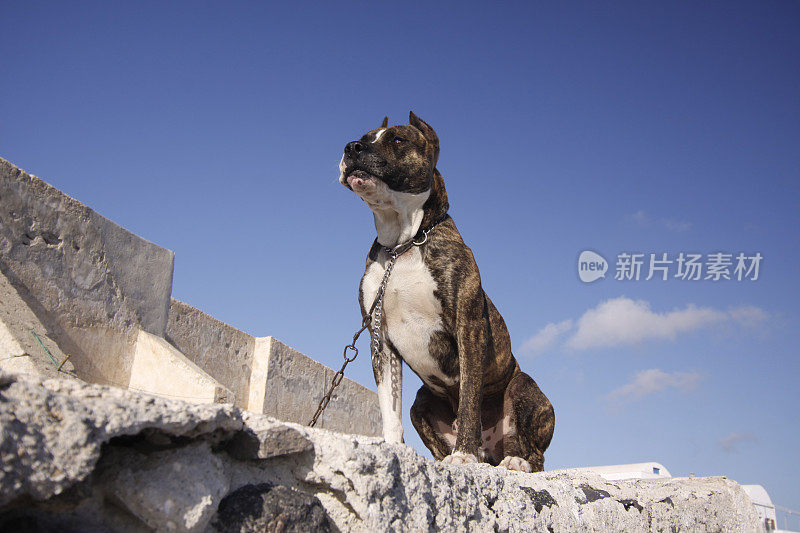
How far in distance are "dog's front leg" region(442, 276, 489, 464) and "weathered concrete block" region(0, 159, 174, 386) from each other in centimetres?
335

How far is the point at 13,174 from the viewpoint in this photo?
4.66m

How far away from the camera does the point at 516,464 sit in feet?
11.3

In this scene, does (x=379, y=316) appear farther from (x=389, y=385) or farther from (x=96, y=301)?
(x=96, y=301)

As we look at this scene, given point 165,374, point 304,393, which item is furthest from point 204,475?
point 304,393

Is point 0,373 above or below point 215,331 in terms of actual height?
below

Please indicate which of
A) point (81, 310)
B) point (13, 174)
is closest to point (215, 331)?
point (81, 310)

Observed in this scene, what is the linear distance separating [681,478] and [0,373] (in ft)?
12.1

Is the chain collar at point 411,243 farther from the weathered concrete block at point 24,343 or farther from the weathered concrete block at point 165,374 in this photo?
the weathered concrete block at point 165,374

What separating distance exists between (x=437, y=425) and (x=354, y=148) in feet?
5.34

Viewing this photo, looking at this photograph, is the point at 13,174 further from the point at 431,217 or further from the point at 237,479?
the point at 237,479

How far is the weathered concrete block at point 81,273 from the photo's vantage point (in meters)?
4.71

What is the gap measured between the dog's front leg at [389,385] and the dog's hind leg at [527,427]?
669 millimetres

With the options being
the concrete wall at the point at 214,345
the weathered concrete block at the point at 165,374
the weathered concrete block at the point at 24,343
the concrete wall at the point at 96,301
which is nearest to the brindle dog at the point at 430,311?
the weathered concrete block at the point at 24,343

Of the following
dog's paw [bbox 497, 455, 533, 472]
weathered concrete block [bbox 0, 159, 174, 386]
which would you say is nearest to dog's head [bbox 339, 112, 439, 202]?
dog's paw [bbox 497, 455, 533, 472]
